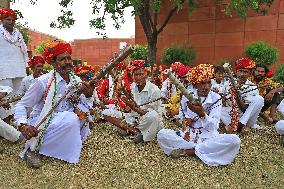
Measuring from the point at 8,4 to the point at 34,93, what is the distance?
11.1 metres

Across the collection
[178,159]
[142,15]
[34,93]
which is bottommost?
[178,159]

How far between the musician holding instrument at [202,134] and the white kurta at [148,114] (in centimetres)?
51

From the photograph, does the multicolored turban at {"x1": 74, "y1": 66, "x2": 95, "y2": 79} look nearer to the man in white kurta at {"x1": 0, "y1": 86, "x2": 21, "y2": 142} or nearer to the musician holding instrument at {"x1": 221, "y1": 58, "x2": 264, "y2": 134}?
the man in white kurta at {"x1": 0, "y1": 86, "x2": 21, "y2": 142}

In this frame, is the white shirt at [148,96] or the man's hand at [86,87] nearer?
the man's hand at [86,87]

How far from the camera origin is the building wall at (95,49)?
31.3 metres

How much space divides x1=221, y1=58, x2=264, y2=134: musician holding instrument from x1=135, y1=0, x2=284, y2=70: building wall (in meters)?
9.00

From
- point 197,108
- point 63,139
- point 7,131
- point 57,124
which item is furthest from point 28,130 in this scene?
point 197,108

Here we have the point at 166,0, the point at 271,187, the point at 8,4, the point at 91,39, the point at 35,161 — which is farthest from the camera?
the point at 91,39

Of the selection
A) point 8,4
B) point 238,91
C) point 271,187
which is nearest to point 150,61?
point 8,4

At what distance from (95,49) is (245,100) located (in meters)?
26.7

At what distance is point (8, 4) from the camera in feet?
46.8

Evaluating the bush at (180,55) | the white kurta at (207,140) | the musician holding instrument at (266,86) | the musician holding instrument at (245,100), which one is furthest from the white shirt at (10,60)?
the bush at (180,55)

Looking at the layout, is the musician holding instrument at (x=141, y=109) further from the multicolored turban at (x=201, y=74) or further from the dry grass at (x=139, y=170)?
the multicolored turban at (x=201, y=74)

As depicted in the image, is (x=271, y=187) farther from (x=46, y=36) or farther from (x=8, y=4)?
(x=46, y=36)
